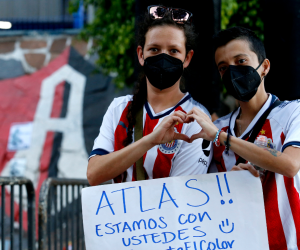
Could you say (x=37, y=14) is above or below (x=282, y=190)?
above

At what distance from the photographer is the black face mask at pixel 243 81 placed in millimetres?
2119

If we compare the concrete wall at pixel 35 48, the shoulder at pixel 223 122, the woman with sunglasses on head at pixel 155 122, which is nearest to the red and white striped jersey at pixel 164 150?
the woman with sunglasses on head at pixel 155 122

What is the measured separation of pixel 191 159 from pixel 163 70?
0.54 meters

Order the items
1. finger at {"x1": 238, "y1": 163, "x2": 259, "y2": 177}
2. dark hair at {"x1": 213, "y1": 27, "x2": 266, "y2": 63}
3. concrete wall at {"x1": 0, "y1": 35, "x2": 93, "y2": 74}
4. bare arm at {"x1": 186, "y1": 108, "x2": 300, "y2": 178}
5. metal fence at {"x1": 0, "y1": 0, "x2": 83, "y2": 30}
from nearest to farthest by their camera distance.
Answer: bare arm at {"x1": 186, "y1": 108, "x2": 300, "y2": 178}
finger at {"x1": 238, "y1": 163, "x2": 259, "y2": 177}
dark hair at {"x1": 213, "y1": 27, "x2": 266, "y2": 63}
concrete wall at {"x1": 0, "y1": 35, "x2": 93, "y2": 74}
metal fence at {"x1": 0, "y1": 0, "x2": 83, "y2": 30}

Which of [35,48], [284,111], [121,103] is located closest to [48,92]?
[35,48]

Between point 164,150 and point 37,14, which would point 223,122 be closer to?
point 164,150

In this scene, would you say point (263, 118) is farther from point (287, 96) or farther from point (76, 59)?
point (76, 59)

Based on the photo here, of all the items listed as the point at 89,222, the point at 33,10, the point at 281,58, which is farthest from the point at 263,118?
the point at 33,10

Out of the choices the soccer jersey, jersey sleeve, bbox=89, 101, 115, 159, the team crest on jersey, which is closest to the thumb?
the team crest on jersey

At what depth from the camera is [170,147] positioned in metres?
2.02

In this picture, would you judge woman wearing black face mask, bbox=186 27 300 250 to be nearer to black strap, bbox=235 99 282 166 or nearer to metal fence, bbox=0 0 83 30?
black strap, bbox=235 99 282 166

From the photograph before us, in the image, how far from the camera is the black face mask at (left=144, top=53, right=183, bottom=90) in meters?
2.07

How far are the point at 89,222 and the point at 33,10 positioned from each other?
26.1 ft

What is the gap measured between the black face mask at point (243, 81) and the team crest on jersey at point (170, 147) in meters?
0.49
